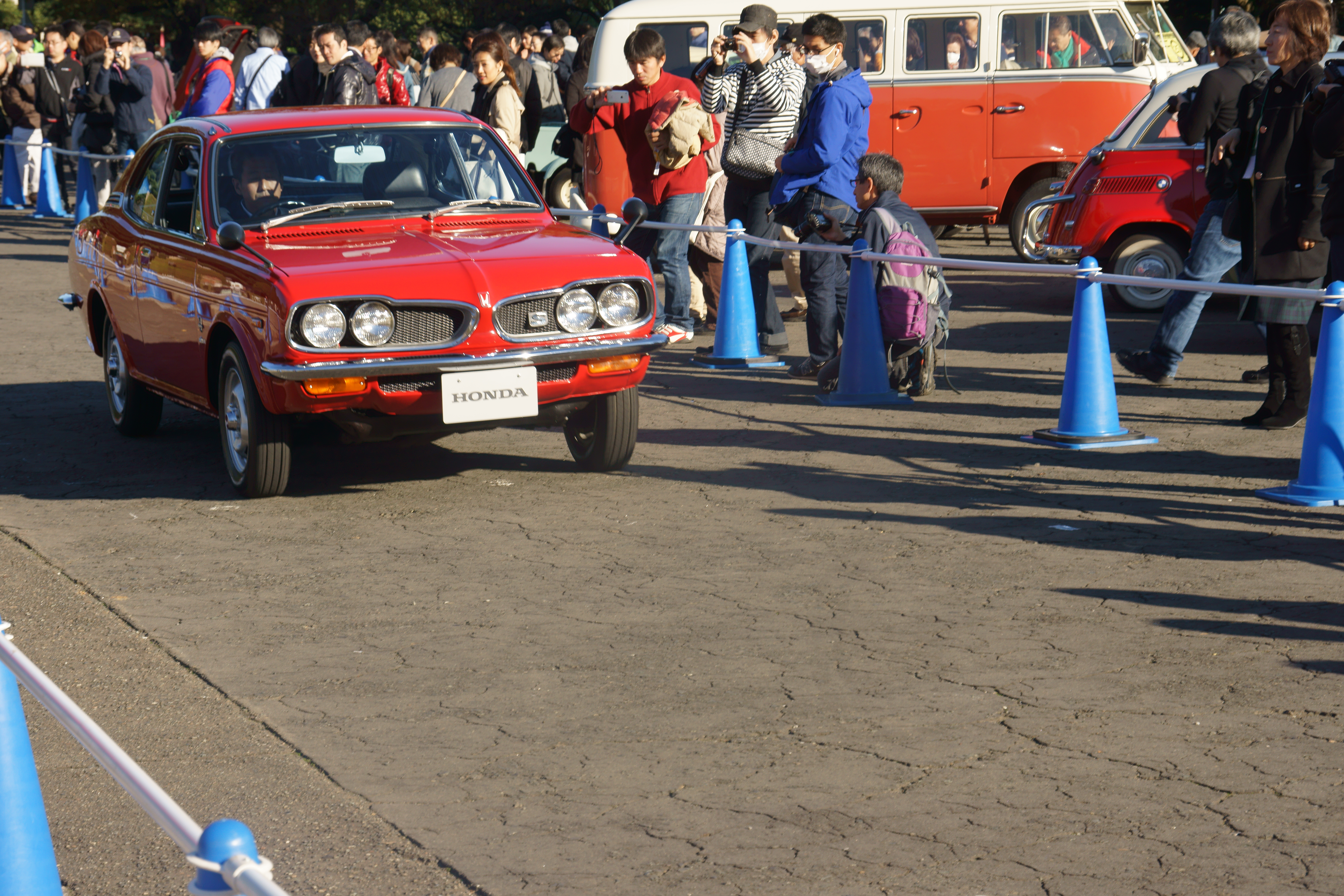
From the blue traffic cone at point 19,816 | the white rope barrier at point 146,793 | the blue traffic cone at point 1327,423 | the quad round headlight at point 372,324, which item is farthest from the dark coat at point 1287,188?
the white rope barrier at point 146,793

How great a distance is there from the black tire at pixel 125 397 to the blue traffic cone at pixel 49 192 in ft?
50.1

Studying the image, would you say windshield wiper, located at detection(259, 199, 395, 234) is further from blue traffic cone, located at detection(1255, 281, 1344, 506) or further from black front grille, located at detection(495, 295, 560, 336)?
blue traffic cone, located at detection(1255, 281, 1344, 506)

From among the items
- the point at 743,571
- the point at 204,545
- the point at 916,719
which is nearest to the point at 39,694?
the point at 916,719

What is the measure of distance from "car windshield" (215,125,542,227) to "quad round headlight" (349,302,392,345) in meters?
0.97

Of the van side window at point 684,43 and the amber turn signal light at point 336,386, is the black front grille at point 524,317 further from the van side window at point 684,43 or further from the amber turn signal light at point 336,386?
the van side window at point 684,43

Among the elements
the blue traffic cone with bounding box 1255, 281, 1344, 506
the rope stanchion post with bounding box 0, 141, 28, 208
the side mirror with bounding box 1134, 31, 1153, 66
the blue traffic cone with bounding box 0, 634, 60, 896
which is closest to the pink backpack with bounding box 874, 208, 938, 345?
the blue traffic cone with bounding box 1255, 281, 1344, 506

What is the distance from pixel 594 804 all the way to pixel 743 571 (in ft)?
6.97

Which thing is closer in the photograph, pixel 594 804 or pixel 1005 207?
pixel 594 804

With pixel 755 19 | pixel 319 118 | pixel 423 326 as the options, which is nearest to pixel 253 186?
pixel 319 118

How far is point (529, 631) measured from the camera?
5.21 meters

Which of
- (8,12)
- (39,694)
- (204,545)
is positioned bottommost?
(204,545)

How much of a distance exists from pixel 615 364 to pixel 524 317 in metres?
0.49

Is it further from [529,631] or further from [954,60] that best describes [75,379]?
[954,60]

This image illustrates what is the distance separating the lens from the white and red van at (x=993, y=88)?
15250 millimetres
